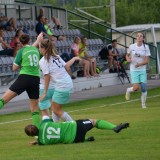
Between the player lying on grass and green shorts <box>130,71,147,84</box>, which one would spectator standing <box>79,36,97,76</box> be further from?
the player lying on grass

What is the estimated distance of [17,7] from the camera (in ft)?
120

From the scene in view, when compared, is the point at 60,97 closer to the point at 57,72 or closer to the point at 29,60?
the point at 57,72

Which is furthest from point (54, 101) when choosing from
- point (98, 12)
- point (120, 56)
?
point (98, 12)

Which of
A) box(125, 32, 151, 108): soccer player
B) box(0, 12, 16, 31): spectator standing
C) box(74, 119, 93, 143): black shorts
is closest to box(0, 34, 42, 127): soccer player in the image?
box(74, 119, 93, 143): black shorts

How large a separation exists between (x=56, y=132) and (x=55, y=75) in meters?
1.80

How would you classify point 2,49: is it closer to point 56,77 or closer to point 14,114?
point 14,114

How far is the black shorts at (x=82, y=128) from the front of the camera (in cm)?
1506

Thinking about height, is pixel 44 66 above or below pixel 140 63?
above

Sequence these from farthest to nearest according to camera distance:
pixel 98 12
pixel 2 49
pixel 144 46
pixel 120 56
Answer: pixel 98 12
pixel 120 56
pixel 2 49
pixel 144 46

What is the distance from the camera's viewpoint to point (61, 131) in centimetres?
1496

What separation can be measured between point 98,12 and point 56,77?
68.5 metres

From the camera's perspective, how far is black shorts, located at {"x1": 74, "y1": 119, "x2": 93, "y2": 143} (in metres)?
15.1

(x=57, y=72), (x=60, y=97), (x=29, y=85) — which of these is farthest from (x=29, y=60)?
(x=60, y=97)

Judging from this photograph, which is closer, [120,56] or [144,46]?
[144,46]
